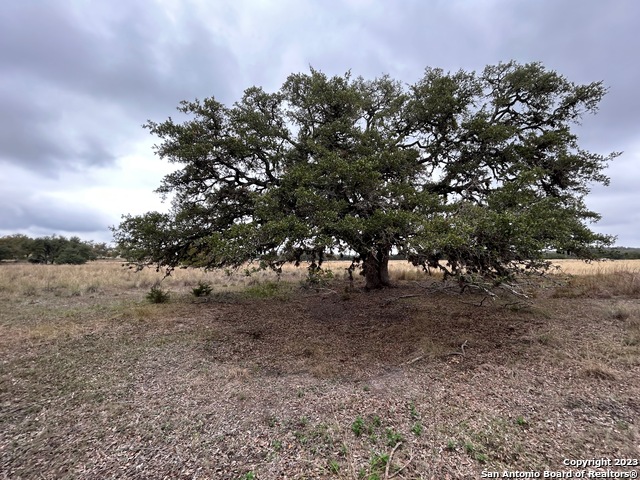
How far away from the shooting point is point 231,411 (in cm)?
392

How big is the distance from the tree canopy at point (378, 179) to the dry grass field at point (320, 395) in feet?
5.54

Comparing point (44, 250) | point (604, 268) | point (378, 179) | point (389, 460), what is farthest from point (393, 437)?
point (44, 250)

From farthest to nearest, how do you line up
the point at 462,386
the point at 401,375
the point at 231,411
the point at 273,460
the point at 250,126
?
the point at 250,126, the point at 401,375, the point at 462,386, the point at 231,411, the point at 273,460

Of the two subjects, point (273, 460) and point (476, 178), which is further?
point (476, 178)

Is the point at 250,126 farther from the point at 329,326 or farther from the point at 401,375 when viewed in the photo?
the point at 401,375

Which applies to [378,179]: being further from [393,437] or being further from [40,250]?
[40,250]

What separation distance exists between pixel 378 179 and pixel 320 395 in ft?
14.8

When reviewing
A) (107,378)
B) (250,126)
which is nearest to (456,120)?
(250,126)

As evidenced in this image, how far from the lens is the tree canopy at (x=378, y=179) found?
5.64 meters

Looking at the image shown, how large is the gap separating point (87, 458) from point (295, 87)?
969 centimetres

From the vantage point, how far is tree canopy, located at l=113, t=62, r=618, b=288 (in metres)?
5.64

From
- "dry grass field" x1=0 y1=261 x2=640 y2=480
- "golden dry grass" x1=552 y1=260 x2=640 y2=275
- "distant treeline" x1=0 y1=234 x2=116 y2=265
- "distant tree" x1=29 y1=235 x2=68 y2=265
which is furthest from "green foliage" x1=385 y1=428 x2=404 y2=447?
"distant tree" x1=29 y1=235 x2=68 y2=265

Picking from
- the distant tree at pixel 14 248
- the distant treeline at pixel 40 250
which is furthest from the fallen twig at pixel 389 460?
the distant tree at pixel 14 248

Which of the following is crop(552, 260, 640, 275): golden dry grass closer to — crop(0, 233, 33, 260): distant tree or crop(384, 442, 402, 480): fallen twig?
crop(384, 442, 402, 480): fallen twig
